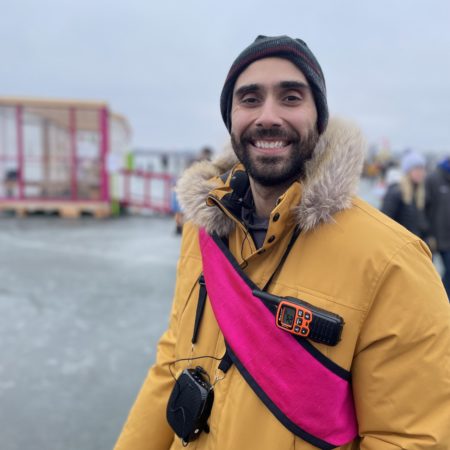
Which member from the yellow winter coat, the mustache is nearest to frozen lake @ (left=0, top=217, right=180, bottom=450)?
the yellow winter coat

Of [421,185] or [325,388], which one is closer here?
[325,388]

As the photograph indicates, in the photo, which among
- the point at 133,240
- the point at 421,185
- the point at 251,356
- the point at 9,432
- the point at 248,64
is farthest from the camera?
the point at 133,240

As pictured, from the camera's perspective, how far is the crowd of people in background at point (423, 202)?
4.09 meters

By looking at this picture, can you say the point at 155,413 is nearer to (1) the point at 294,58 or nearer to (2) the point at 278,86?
(2) the point at 278,86

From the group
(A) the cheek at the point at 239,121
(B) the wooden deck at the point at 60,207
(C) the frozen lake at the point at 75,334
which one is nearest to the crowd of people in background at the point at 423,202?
(C) the frozen lake at the point at 75,334

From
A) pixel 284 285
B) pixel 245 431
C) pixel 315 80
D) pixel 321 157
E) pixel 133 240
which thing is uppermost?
pixel 315 80

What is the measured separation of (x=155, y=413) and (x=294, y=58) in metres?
1.37

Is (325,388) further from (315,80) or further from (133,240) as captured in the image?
(133,240)

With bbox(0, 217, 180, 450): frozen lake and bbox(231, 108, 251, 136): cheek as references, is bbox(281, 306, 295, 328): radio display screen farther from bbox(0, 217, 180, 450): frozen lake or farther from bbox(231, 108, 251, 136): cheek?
bbox(0, 217, 180, 450): frozen lake

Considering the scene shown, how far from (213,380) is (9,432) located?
6.78ft

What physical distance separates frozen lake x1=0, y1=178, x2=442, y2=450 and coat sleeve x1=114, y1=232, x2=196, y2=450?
4.05 feet

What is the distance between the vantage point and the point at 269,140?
1349 mm

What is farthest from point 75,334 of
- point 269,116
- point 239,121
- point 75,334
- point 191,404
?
point 269,116

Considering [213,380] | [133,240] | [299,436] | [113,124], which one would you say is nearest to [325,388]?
[299,436]
